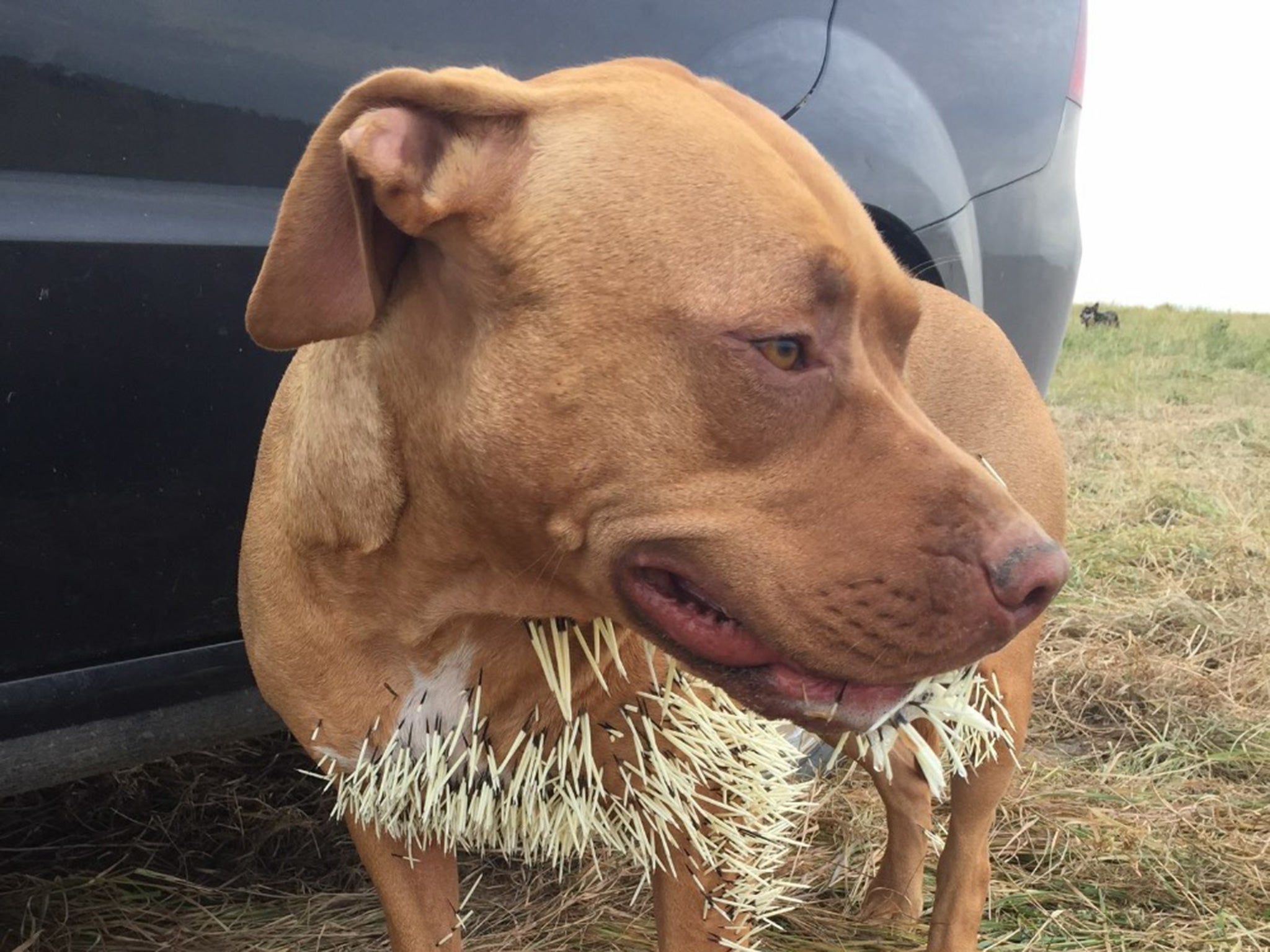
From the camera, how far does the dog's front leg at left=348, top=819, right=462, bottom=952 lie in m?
2.17

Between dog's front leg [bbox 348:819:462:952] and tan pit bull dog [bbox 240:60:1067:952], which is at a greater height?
tan pit bull dog [bbox 240:60:1067:952]

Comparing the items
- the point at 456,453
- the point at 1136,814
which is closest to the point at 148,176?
the point at 456,453

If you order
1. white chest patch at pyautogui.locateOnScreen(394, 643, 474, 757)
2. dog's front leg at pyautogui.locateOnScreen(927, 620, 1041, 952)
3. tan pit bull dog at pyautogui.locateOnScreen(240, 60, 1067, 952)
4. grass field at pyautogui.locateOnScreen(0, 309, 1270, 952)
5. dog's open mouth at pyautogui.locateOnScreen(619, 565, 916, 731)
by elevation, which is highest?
tan pit bull dog at pyautogui.locateOnScreen(240, 60, 1067, 952)

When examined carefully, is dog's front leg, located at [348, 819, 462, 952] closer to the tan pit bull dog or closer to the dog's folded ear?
the tan pit bull dog

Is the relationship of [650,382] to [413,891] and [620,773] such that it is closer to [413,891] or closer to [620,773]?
[620,773]

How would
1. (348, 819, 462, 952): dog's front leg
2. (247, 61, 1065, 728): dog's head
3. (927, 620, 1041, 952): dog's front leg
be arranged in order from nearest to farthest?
(247, 61, 1065, 728): dog's head < (348, 819, 462, 952): dog's front leg < (927, 620, 1041, 952): dog's front leg

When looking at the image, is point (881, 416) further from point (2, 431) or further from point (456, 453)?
point (2, 431)

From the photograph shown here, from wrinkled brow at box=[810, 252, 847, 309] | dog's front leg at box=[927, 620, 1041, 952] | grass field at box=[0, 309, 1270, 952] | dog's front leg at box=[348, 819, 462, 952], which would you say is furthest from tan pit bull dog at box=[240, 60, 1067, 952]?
grass field at box=[0, 309, 1270, 952]

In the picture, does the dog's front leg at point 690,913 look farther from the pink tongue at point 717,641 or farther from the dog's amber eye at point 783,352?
the dog's amber eye at point 783,352

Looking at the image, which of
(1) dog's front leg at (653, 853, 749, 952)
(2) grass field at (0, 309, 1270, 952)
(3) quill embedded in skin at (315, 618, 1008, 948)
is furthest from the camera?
(2) grass field at (0, 309, 1270, 952)

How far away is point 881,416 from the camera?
154cm

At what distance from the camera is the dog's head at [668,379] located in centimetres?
147

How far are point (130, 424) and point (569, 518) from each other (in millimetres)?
956

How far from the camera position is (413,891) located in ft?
7.25
